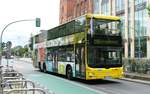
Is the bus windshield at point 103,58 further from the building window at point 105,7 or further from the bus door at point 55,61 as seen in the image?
the building window at point 105,7

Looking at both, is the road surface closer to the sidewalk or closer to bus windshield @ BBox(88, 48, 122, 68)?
the sidewalk

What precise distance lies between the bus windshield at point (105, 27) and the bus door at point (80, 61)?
1314 millimetres

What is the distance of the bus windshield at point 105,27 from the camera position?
22.4 metres

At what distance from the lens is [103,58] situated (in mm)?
22438

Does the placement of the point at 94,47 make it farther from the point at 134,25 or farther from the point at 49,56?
the point at 134,25

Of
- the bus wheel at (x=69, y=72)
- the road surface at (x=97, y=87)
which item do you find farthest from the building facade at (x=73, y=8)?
the road surface at (x=97, y=87)

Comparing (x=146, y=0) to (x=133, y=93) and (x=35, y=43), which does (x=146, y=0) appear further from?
(x=133, y=93)

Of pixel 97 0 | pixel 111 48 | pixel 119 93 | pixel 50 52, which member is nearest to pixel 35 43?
pixel 50 52

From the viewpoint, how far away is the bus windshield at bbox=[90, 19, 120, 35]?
22.4 m

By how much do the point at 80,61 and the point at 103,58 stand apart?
1.41 m

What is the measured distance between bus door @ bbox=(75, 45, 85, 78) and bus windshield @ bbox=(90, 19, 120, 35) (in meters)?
1.31

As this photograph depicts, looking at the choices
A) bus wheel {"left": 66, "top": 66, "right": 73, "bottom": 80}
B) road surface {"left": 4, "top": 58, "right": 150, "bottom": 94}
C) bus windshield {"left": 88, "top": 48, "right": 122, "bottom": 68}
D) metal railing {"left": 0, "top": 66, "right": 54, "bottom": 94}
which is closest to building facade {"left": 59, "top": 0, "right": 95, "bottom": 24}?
bus wheel {"left": 66, "top": 66, "right": 73, "bottom": 80}

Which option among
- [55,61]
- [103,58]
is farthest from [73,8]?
[103,58]

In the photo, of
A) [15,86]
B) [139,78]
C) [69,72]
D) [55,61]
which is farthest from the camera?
[55,61]
